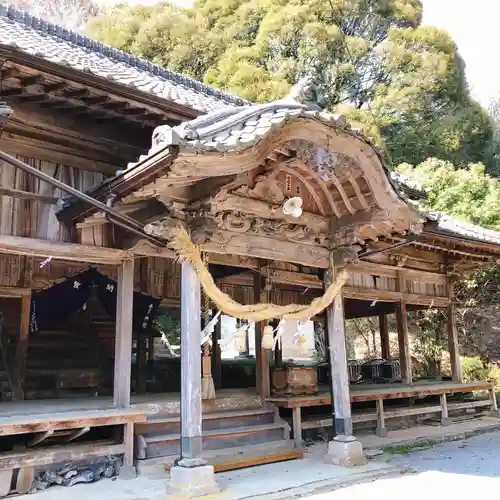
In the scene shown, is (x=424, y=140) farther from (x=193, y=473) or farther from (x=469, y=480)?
(x=193, y=473)

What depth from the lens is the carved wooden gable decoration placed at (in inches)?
196

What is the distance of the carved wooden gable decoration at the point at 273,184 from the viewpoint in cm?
498

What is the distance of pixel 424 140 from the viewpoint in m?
24.8

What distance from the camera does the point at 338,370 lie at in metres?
7.03

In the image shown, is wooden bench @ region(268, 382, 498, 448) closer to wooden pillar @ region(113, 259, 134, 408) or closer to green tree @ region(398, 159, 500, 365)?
wooden pillar @ region(113, 259, 134, 408)

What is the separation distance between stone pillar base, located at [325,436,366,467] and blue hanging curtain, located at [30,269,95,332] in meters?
4.72

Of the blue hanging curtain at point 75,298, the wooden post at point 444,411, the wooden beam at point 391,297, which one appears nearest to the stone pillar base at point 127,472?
the blue hanging curtain at point 75,298

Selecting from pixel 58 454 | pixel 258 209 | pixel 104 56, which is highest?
pixel 104 56

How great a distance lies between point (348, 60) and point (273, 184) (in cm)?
2310

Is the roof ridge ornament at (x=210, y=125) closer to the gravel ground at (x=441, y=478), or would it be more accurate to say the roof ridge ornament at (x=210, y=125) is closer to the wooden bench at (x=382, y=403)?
the gravel ground at (x=441, y=478)

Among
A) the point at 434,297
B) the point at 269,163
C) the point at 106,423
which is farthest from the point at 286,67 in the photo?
the point at 106,423

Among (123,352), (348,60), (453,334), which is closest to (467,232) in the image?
(453,334)

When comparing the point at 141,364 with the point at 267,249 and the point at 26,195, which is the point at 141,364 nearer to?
the point at 267,249

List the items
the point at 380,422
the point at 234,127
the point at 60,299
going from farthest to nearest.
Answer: the point at 380,422
the point at 60,299
the point at 234,127
